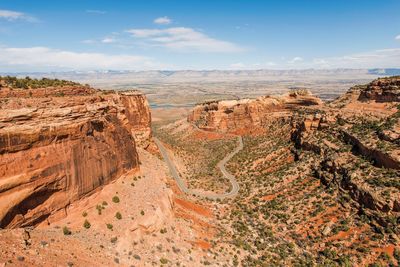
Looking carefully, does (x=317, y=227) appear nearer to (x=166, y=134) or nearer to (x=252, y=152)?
(x=252, y=152)

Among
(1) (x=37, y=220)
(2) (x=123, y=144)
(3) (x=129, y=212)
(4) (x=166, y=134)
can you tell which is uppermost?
(2) (x=123, y=144)

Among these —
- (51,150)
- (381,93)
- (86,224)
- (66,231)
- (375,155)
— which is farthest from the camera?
(381,93)

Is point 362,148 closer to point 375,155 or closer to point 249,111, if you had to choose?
point 375,155

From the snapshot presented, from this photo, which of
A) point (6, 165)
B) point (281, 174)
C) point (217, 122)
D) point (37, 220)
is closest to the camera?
point (6, 165)

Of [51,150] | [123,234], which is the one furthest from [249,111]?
[51,150]

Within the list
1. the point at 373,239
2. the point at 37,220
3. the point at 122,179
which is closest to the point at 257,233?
the point at 373,239

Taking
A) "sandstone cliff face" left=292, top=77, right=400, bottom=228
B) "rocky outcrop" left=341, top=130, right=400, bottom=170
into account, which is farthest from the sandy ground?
"rocky outcrop" left=341, top=130, right=400, bottom=170

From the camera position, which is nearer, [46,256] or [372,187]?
[46,256]
